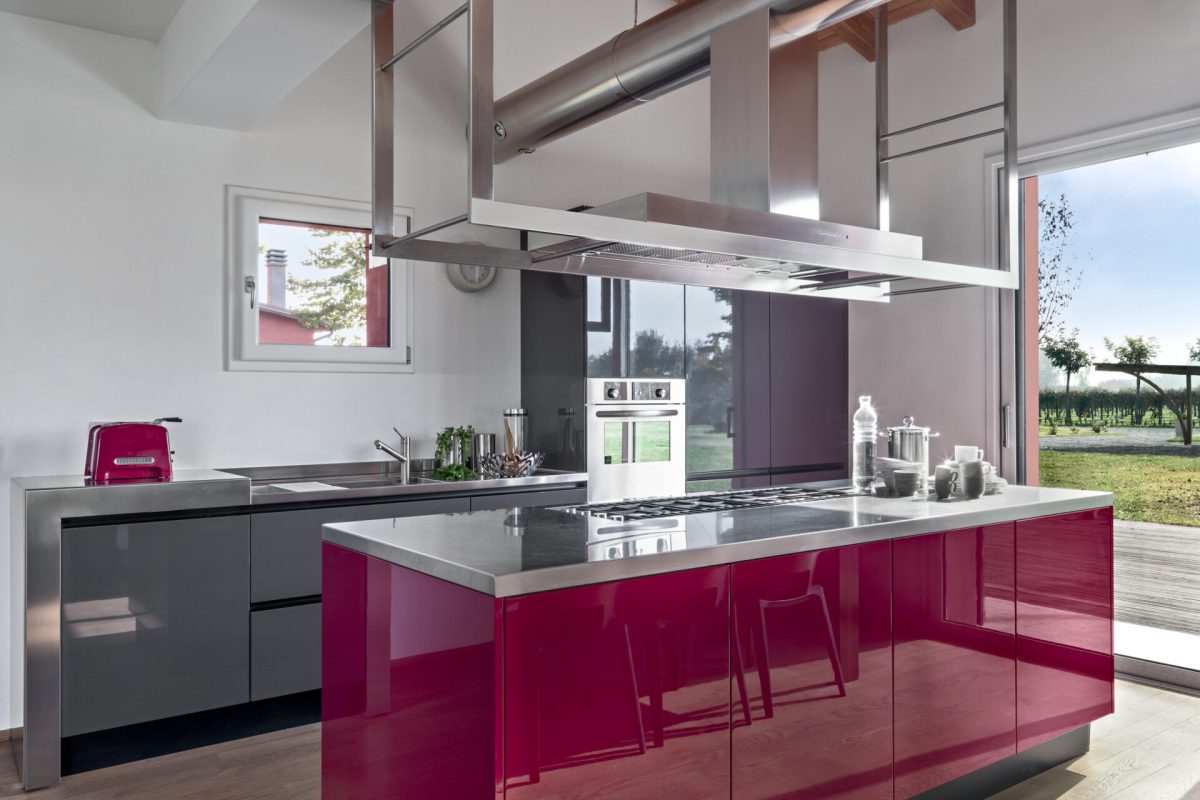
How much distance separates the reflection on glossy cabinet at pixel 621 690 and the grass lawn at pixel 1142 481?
301 cm

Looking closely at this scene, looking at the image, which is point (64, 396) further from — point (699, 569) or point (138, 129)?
point (699, 569)

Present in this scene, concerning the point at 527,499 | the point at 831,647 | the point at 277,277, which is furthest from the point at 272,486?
the point at 831,647

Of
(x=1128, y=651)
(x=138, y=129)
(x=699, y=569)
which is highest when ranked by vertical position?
(x=138, y=129)

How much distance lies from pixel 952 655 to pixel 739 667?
0.89 meters

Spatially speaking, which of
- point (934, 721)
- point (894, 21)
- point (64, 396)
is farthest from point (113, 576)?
point (894, 21)

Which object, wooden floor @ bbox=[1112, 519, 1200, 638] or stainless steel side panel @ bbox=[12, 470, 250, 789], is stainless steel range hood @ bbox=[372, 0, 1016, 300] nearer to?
→ stainless steel side panel @ bbox=[12, 470, 250, 789]

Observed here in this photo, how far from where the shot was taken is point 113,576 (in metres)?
3.03

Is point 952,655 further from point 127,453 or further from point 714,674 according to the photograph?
point 127,453

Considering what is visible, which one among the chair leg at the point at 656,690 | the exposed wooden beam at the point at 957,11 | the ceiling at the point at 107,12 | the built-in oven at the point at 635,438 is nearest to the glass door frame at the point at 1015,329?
the exposed wooden beam at the point at 957,11

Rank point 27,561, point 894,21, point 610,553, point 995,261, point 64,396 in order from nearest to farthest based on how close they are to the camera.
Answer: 1. point 610,553
2. point 27,561
3. point 64,396
4. point 995,261
5. point 894,21

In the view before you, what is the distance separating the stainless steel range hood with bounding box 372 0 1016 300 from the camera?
220 cm

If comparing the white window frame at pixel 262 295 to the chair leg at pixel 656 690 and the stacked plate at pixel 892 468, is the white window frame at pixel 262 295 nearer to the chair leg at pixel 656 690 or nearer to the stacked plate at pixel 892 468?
the stacked plate at pixel 892 468

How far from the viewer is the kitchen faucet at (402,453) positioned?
13.2 feet

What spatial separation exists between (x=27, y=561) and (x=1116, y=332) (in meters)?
4.62
